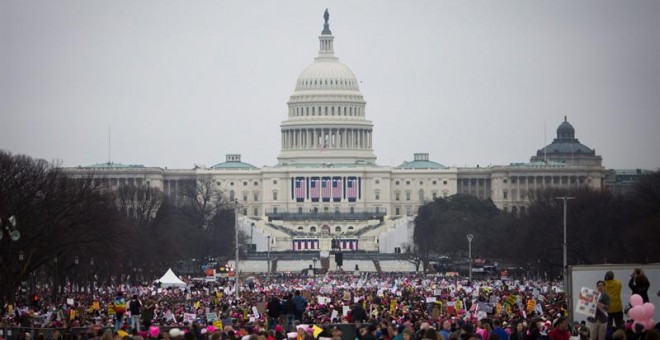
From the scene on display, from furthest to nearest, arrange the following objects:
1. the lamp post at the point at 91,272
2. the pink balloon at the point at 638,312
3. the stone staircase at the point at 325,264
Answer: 1. the stone staircase at the point at 325,264
2. the lamp post at the point at 91,272
3. the pink balloon at the point at 638,312

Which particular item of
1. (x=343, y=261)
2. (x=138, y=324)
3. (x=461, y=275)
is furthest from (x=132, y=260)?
(x=138, y=324)

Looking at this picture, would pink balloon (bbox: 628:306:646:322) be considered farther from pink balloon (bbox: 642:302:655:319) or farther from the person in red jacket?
the person in red jacket

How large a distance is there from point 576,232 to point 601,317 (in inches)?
3023

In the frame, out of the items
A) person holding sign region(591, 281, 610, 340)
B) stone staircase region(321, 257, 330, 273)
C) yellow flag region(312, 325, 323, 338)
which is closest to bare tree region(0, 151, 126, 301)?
yellow flag region(312, 325, 323, 338)

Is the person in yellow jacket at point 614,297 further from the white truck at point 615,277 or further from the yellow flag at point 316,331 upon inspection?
the yellow flag at point 316,331

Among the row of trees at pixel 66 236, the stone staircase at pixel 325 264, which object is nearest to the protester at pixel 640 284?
the row of trees at pixel 66 236

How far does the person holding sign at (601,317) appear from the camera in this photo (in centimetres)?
2972

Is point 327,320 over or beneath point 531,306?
beneath

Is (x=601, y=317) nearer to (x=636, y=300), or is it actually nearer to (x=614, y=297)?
(x=614, y=297)

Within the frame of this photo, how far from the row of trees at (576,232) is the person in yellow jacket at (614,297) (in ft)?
165

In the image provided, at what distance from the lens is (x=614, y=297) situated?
30.4m

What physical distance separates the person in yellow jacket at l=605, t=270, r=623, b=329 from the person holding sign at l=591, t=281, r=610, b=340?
254mm

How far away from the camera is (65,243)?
7456cm

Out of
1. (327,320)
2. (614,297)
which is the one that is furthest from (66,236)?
(614,297)
